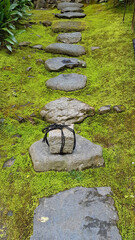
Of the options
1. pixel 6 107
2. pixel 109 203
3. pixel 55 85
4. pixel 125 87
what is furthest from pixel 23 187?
pixel 125 87

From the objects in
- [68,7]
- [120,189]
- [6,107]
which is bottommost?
[120,189]

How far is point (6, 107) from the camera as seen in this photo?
163 inches

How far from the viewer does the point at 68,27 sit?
24.3ft

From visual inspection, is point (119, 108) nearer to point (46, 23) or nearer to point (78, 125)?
point (78, 125)

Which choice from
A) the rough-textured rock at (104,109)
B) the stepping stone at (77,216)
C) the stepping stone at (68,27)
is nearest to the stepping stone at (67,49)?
the stepping stone at (68,27)

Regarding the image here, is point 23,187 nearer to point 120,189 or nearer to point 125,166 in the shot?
point 120,189

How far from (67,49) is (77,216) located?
487 centimetres

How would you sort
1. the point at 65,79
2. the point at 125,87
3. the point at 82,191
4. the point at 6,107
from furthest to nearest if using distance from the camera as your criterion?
1. the point at 65,79
2. the point at 125,87
3. the point at 6,107
4. the point at 82,191

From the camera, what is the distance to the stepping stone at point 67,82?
4.64 meters

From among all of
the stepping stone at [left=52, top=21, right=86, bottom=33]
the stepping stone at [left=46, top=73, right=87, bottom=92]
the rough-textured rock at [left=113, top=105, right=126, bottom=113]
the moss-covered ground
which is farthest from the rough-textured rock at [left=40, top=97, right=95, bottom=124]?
the stepping stone at [left=52, top=21, right=86, bottom=33]

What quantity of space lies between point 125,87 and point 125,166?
6.89ft

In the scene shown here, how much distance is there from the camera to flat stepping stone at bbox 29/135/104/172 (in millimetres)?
2836

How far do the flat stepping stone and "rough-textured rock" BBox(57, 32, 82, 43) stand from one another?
4.70m

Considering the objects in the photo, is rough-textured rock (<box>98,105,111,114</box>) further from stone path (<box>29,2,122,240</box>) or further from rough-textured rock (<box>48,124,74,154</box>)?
rough-textured rock (<box>48,124,74,154</box>)
